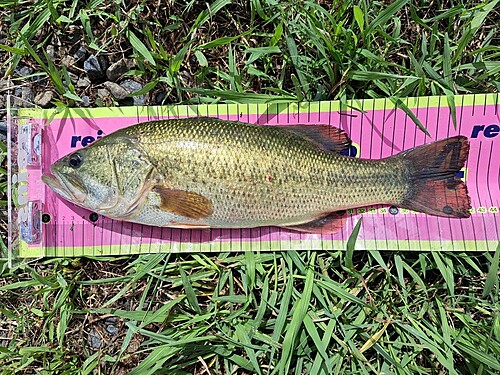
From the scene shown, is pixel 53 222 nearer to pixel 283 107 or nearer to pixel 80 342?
pixel 80 342

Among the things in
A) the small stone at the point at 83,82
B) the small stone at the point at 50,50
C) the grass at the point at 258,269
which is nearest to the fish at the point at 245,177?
the grass at the point at 258,269

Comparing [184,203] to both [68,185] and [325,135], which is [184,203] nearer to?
[68,185]

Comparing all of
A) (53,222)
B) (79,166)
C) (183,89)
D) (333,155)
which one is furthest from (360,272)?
(53,222)

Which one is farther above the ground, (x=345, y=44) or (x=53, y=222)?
(x=345, y=44)

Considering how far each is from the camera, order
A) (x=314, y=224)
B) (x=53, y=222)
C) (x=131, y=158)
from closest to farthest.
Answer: (x=131, y=158) < (x=314, y=224) < (x=53, y=222)

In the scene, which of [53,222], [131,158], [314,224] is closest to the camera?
[131,158]

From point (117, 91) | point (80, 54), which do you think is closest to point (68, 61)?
point (80, 54)

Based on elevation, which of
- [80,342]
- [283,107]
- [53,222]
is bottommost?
[80,342]
